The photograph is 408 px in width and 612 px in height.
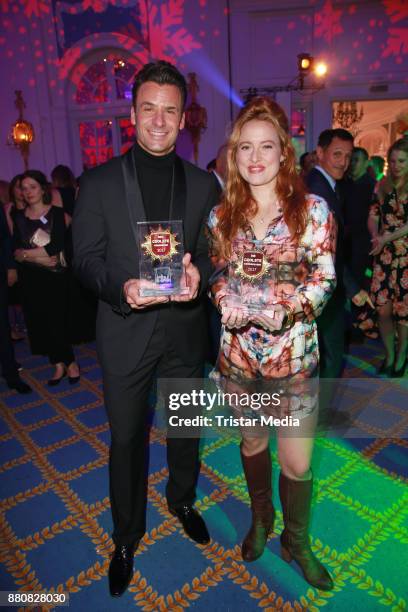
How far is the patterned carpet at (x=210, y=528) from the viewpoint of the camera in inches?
83.6

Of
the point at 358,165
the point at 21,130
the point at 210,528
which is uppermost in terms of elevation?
the point at 21,130

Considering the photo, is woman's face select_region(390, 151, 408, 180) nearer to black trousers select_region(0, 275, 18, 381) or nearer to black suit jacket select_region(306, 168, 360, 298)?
black suit jacket select_region(306, 168, 360, 298)

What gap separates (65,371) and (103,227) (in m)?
3.14

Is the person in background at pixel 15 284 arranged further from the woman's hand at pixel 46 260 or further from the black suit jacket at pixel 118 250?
the black suit jacket at pixel 118 250

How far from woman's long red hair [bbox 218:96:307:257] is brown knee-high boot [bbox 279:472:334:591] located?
3.68 feet

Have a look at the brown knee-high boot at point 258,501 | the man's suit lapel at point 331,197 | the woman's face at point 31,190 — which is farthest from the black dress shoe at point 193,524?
the woman's face at point 31,190

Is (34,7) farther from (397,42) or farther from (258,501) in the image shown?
(258,501)

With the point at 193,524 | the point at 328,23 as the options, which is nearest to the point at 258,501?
the point at 193,524

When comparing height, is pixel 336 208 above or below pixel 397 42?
below

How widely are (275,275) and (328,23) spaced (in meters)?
10.0

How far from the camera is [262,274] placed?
1784 millimetres

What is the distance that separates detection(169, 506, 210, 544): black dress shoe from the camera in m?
2.44

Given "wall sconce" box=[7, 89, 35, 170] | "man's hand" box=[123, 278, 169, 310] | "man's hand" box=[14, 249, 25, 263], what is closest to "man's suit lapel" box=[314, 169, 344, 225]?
"man's hand" box=[123, 278, 169, 310]

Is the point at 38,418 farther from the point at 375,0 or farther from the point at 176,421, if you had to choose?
the point at 375,0
